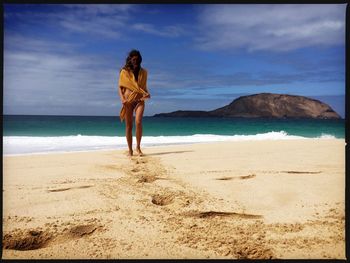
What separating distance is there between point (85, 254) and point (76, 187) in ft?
4.34

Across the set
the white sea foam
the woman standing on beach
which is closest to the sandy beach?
the woman standing on beach

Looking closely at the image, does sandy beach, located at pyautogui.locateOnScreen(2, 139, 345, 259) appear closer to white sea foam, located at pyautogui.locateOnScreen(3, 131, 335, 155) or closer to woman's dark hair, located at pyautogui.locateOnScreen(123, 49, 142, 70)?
woman's dark hair, located at pyautogui.locateOnScreen(123, 49, 142, 70)

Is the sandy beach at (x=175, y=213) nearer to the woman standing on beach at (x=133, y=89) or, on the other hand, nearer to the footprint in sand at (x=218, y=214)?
the footprint in sand at (x=218, y=214)

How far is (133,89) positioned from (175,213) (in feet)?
8.77

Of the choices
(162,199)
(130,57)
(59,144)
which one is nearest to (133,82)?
(130,57)

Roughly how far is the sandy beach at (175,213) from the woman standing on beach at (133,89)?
1.31m

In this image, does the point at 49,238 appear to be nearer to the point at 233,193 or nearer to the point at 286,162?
the point at 233,193

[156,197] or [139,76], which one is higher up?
[139,76]

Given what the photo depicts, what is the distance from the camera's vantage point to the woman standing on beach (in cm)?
476

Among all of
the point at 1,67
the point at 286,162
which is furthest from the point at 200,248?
the point at 286,162

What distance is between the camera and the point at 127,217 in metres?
2.79

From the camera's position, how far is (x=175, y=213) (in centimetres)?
288

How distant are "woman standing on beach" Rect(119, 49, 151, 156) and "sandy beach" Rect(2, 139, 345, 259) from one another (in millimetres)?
1305

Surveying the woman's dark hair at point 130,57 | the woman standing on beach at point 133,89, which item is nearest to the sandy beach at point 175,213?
the woman standing on beach at point 133,89
